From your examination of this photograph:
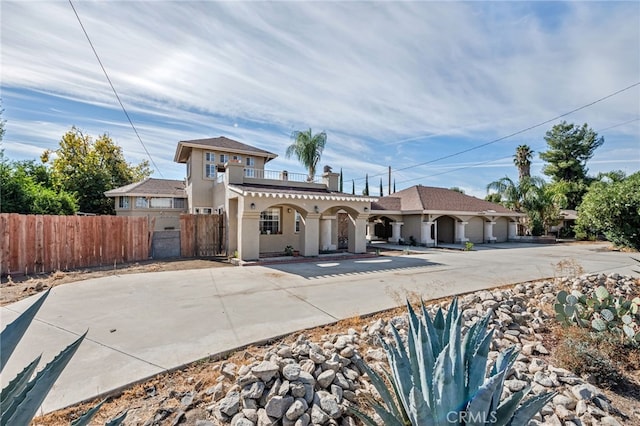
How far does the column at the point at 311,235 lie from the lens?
14.7 meters

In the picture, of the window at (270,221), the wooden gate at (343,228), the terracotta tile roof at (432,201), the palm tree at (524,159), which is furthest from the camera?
the palm tree at (524,159)

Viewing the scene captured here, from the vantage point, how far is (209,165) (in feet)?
62.4

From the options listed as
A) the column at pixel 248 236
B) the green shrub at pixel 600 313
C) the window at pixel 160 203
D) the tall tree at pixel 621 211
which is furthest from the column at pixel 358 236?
the window at pixel 160 203

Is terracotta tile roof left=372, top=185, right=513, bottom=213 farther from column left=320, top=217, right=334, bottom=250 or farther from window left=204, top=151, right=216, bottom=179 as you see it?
window left=204, top=151, right=216, bottom=179

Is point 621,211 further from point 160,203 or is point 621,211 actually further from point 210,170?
point 160,203

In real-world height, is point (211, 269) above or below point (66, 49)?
below

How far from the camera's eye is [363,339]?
462cm

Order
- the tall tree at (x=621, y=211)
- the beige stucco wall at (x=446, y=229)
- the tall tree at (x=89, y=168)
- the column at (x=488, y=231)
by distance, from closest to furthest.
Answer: the tall tree at (x=621, y=211), the beige stucco wall at (x=446, y=229), the column at (x=488, y=231), the tall tree at (x=89, y=168)

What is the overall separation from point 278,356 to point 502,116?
22.2 meters

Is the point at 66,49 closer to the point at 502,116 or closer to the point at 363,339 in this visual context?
the point at 363,339

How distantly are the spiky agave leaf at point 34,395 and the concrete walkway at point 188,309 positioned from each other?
2.14 meters

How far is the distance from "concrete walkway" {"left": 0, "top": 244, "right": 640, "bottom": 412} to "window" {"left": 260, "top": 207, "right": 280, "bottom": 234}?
5.62 meters

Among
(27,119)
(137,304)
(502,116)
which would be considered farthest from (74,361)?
(502,116)
